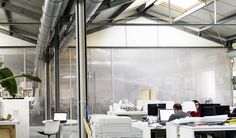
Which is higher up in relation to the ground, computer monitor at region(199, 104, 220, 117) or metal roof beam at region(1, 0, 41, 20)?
metal roof beam at region(1, 0, 41, 20)

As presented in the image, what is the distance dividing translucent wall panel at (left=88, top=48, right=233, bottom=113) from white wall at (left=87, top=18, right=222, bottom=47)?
0.25 m

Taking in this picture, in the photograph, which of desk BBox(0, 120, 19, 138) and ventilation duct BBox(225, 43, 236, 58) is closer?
desk BBox(0, 120, 19, 138)

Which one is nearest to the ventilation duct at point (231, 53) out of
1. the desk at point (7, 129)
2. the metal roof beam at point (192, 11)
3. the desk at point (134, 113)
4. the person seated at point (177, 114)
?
the metal roof beam at point (192, 11)

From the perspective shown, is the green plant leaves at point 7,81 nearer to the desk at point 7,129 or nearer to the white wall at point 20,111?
the desk at point 7,129

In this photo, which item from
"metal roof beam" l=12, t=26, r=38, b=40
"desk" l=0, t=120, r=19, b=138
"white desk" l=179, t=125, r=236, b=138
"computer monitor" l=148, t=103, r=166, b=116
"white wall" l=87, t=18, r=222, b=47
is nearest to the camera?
"white desk" l=179, t=125, r=236, b=138

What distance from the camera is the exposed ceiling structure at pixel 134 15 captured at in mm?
10414

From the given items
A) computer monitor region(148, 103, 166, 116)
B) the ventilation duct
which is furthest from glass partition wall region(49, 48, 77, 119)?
the ventilation duct

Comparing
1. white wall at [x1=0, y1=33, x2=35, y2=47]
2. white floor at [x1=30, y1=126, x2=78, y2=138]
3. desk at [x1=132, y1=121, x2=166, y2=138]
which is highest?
white wall at [x1=0, y1=33, x2=35, y2=47]

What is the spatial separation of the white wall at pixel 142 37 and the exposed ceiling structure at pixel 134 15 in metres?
0.28

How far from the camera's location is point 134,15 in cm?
1536

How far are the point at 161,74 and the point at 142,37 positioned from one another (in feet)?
5.48

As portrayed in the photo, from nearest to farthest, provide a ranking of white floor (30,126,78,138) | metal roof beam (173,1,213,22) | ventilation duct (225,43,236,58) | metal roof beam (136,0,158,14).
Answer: white floor (30,126,78,138)
metal roof beam (173,1,213,22)
metal roof beam (136,0,158,14)
ventilation duct (225,43,236,58)

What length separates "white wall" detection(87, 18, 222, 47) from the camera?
1531cm

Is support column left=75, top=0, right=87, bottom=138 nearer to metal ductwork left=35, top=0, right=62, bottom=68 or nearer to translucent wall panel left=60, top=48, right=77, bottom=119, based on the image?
metal ductwork left=35, top=0, right=62, bottom=68
